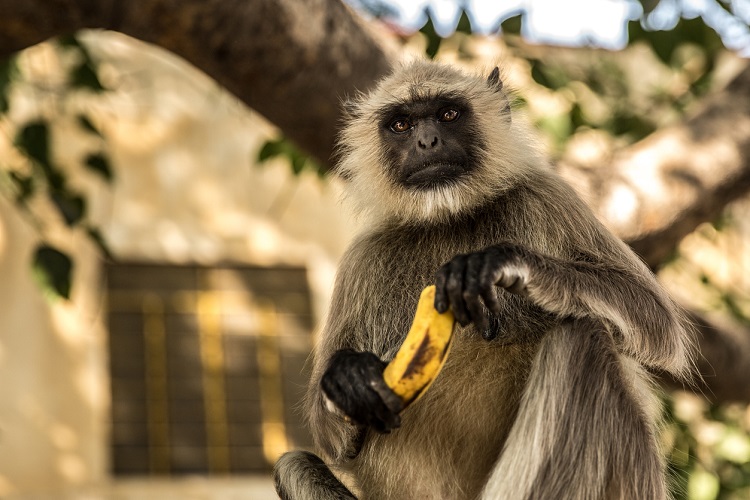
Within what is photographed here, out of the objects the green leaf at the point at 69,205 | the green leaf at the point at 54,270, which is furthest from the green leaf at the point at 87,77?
the green leaf at the point at 54,270

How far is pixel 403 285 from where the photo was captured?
4527 mm

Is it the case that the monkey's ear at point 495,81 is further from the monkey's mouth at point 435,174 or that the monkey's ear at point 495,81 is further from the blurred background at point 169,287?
the blurred background at point 169,287

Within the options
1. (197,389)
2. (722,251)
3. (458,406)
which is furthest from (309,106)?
(722,251)

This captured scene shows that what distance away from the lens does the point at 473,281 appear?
367 cm

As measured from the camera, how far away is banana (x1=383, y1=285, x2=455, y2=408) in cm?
372

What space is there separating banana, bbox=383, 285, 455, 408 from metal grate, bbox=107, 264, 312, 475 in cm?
828

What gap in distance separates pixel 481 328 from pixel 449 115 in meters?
1.12

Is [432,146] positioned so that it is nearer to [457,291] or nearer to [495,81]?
[495,81]

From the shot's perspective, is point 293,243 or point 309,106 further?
point 293,243

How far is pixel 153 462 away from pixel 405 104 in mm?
8020

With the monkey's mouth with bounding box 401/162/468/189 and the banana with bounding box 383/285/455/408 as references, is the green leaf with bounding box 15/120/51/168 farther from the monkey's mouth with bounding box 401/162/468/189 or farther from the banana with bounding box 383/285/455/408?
the banana with bounding box 383/285/455/408

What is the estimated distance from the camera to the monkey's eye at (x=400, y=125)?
15.5ft

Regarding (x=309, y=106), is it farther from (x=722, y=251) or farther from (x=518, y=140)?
(x=722, y=251)

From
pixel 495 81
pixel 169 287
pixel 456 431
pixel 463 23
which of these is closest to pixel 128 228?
pixel 169 287
